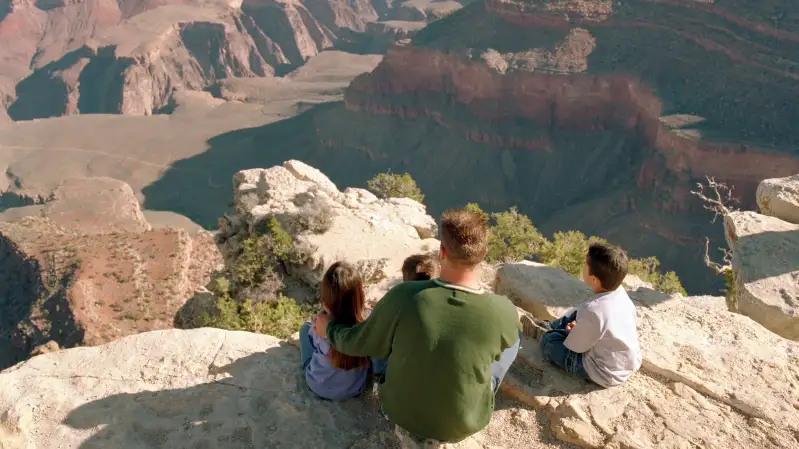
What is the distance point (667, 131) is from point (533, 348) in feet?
96.1

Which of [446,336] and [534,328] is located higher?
[446,336]

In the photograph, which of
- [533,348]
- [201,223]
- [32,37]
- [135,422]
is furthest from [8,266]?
[32,37]

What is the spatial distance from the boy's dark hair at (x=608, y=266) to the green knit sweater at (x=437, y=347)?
143 cm

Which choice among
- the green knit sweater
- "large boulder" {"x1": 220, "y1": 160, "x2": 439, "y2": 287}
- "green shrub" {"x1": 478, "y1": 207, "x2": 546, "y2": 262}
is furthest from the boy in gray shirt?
"green shrub" {"x1": 478, "y1": 207, "x2": 546, "y2": 262}

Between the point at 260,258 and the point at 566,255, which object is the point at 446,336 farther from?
the point at 566,255

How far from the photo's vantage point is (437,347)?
154 inches

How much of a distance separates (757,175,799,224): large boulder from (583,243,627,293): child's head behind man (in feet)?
23.5

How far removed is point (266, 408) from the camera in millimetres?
5172

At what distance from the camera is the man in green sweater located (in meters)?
3.89

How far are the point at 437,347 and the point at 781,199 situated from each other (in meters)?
9.53

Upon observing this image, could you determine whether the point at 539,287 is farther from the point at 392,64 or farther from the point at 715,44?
the point at 392,64

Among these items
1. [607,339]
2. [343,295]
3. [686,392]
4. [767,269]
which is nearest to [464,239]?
[343,295]

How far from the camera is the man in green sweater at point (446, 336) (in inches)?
153

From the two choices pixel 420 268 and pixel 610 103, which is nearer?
pixel 420 268
